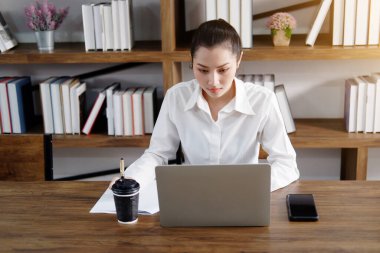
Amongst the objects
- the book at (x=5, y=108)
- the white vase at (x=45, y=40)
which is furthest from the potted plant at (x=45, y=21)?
the book at (x=5, y=108)

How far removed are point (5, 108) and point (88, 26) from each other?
0.61 m

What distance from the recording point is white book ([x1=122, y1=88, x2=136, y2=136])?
2.64 metres

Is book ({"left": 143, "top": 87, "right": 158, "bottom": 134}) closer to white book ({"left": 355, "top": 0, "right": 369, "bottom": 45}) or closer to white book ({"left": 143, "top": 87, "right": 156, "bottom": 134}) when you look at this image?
white book ({"left": 143, "top": 87, "right": 156, "bottom": 134})

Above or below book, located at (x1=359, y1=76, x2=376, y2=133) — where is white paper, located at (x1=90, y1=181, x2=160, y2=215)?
below

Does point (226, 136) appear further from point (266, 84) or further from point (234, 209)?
point (266, 84)

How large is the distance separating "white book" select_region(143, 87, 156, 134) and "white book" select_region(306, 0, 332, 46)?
2.57 feet

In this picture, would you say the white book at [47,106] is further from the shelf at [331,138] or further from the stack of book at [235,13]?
the shelf at [331,138]

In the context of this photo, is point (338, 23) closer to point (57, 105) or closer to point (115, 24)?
point (115, 24)

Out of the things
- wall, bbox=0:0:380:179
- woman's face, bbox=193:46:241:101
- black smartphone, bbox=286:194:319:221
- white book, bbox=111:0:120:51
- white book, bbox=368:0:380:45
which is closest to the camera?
black smartphone, bbox=286:194:319:221

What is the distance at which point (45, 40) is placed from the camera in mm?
2627

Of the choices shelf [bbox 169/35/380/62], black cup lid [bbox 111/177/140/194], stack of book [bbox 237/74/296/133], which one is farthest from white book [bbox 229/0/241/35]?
black cup lid [bbox 111/177/140/194]

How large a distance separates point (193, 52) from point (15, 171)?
2.63 ft

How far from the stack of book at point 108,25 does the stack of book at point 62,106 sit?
24 cm

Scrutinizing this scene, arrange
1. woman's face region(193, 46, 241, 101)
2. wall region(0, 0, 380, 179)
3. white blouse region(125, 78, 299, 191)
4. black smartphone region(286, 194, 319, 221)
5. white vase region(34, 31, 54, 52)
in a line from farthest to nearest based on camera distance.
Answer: wall region(0, 0, 380, 179) → white vase region(34, 31, 54, 52) → white blouse region(125, 78, 299, 191) → woman's face region(193, 46, 241, 101) → black smartphone region(286, 194, 319, 221)
